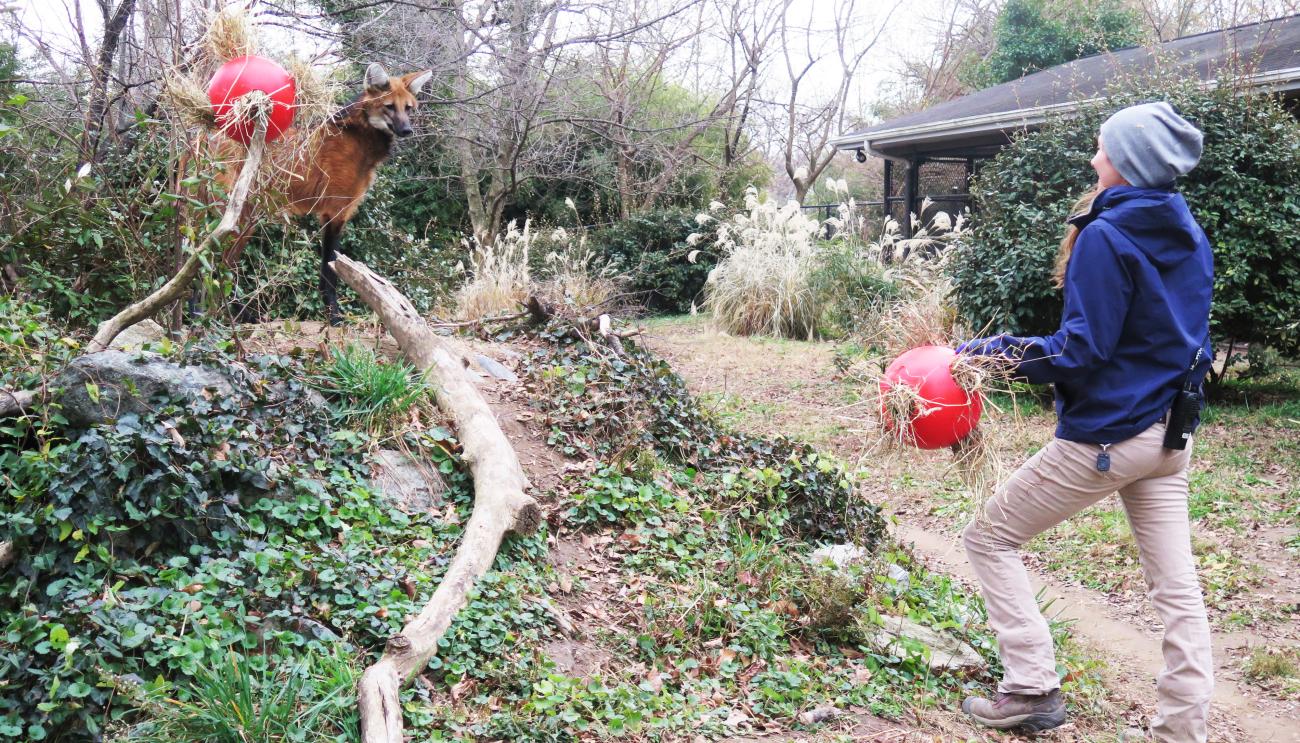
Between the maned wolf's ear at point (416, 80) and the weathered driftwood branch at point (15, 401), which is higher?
the maned wolf's ear at point (416, 80)

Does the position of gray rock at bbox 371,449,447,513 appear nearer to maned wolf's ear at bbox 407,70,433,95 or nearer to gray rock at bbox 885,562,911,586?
gray rock at bbox 885,562,911,586

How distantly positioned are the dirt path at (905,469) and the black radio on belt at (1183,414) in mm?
846

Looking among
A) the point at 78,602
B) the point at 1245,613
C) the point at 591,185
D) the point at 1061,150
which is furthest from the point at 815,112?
the point at 78,602

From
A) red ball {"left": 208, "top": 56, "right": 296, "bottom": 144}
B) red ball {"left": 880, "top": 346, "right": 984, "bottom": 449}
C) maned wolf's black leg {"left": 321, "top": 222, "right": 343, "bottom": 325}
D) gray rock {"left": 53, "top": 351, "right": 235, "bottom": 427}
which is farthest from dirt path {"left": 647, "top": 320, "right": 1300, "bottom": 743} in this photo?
red ball {"left": 208, "top": 56, "right": 296, "bottom": 144}

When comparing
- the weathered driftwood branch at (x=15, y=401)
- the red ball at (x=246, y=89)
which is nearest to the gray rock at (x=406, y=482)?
the weathered driftwood branch at (x=15, y=401)

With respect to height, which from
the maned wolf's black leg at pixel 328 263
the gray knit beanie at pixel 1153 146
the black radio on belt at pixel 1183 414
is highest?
the gray knit beanie at pixel 1153 146

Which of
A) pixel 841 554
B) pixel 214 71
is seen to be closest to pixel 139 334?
pixel 214 71

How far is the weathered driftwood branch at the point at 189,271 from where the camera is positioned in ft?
15.1

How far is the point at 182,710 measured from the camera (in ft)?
9.21

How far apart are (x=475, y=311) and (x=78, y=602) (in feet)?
21.1

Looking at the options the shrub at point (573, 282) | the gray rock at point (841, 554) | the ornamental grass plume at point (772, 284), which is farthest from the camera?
the ornamental grass plume at point (772, 284)

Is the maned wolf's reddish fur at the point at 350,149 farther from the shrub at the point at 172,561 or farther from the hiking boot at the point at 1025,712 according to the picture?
the hiking boot at the point at 1025,712

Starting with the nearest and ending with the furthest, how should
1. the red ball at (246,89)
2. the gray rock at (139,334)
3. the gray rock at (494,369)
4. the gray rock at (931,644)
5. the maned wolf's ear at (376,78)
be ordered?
the gray rock at (931,644)
the red ball at (246,89)
the gray rock at (139,334)
the gray rock at (494,369)
the maned wolf's ear at (376,78)

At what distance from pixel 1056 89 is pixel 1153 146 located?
11.7 metres
